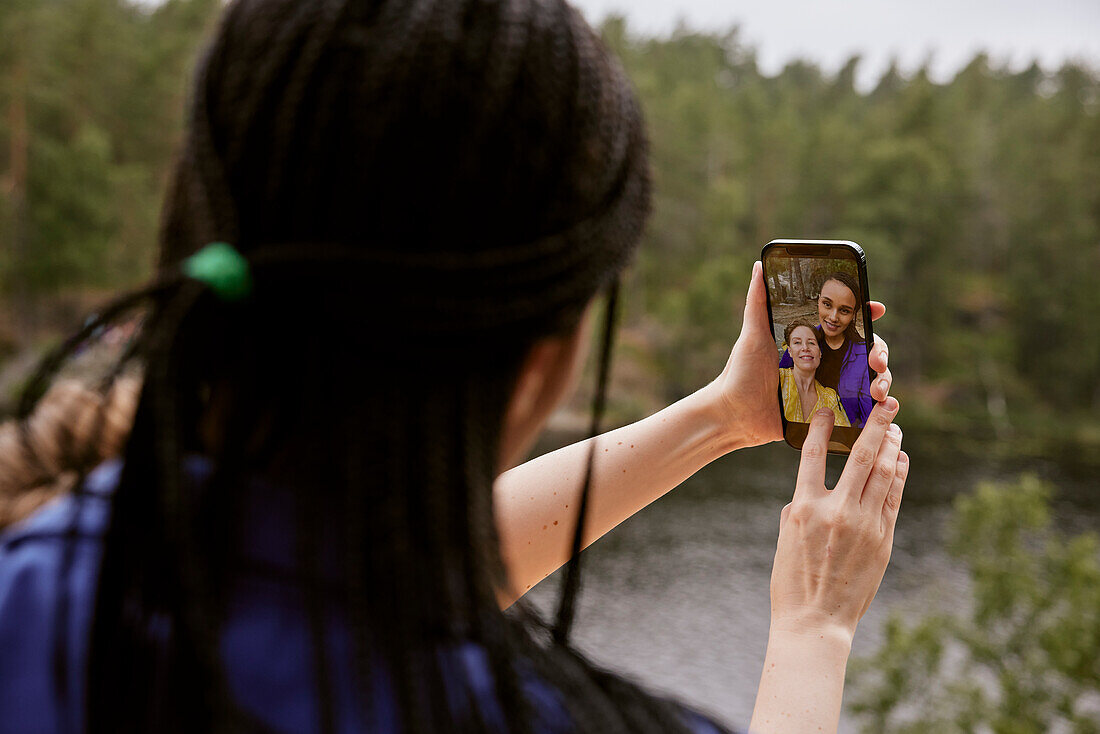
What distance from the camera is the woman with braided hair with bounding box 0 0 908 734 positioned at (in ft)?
1.94

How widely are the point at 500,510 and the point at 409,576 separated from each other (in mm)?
556

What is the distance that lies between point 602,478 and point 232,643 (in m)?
0.71

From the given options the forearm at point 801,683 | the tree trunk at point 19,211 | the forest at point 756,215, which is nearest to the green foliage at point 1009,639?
the forearm at point 801,683

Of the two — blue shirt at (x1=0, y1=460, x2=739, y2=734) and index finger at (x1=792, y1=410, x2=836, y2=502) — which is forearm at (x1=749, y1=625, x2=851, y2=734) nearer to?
index finger at (x1=792, y1=410, x2=836, y2=502)

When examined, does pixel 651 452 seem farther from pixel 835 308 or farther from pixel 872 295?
pixel 872 295

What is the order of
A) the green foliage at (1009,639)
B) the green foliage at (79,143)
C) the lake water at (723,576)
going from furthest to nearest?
the green foliage at (79,143)
the lake water at (723,576)
the green foliage at (1009,639)

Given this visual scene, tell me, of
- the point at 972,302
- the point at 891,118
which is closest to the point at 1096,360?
the point at 972,302

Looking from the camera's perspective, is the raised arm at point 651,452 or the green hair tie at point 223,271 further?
the raised arm at point 651,452

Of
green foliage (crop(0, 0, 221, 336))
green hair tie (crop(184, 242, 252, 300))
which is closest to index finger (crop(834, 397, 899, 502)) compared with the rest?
green hair tie (crop(184, 242, 252, 300))

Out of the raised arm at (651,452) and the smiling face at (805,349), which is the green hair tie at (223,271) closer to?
the raised arm at (651,452)

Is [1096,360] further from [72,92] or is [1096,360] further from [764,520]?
[72,92]

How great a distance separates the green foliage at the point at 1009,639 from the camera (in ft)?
30.3

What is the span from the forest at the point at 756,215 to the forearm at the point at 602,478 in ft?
65.2

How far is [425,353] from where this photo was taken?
65cm
